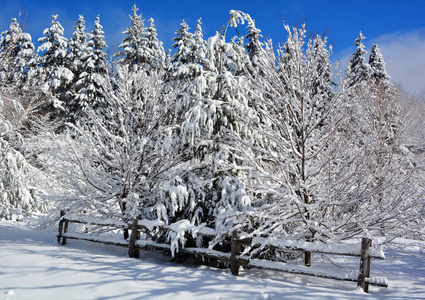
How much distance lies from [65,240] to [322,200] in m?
7.71

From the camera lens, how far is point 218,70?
27.8 ft

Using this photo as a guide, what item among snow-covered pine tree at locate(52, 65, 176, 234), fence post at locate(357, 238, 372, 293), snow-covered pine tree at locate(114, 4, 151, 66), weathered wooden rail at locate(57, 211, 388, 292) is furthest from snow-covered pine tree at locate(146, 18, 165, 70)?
fence post at locate(357, 238, 372, 293)

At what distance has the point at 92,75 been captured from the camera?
2222 cm

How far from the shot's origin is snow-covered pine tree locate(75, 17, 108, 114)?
2200cm

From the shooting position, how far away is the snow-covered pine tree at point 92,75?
22000mm

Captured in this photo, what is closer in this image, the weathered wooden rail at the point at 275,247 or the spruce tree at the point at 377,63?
the weathered wooden rail at the point at 275,247

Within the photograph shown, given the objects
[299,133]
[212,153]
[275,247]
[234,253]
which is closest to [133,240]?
[234,253]

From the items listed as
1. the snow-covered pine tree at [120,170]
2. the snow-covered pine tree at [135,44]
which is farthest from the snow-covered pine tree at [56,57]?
the snow-covered pine tree at [120,170]

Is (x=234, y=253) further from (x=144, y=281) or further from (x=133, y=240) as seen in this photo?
(x=133, y=240)

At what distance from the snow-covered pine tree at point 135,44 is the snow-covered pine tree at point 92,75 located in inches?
68.2

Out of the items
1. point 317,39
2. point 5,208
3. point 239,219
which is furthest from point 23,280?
point 5,208

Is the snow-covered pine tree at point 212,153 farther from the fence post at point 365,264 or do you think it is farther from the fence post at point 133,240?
the fence post at point 365,264

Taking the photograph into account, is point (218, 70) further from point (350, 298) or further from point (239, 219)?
point (350, 298)

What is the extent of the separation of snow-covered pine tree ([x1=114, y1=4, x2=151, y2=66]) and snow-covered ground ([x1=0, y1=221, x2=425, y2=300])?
19957 mm
